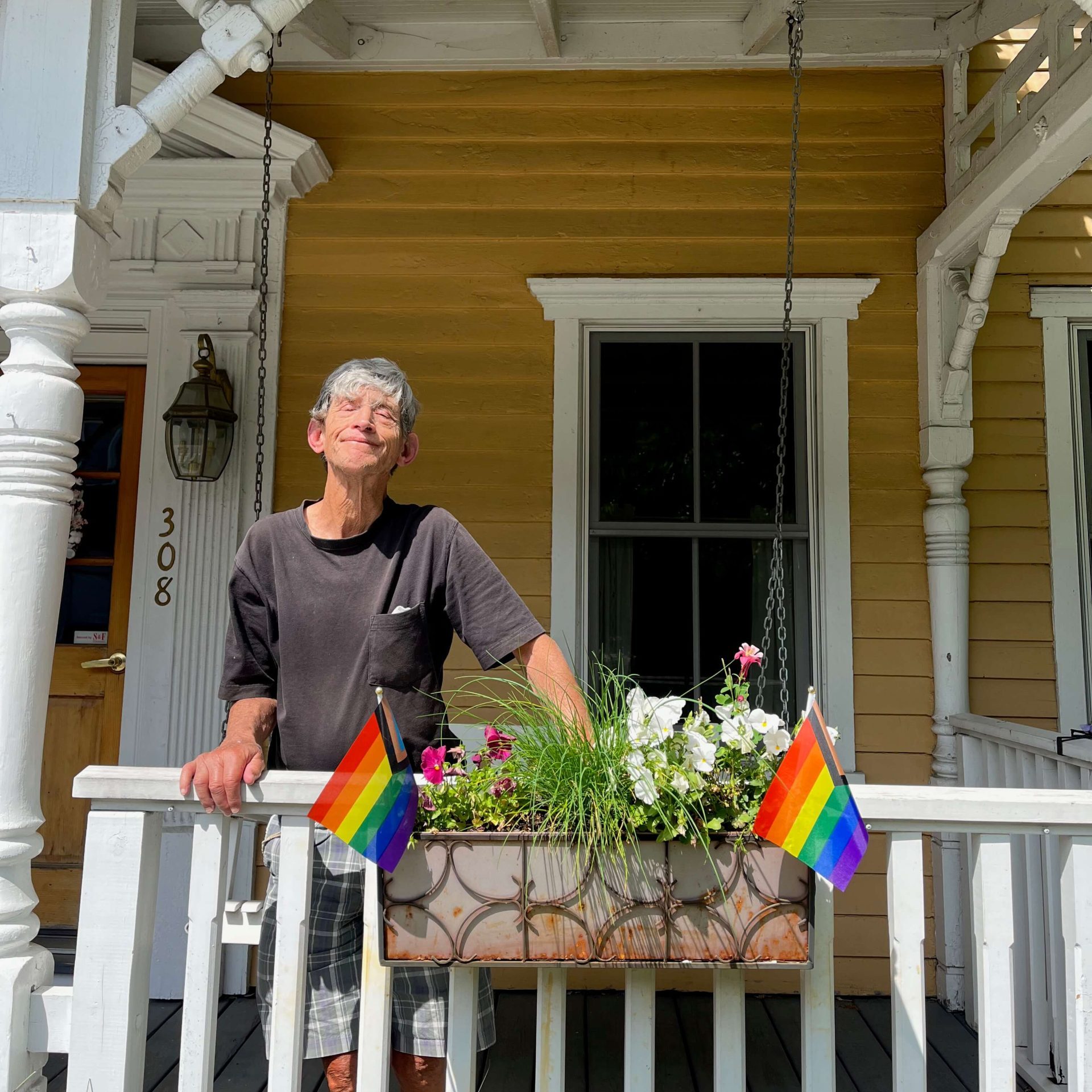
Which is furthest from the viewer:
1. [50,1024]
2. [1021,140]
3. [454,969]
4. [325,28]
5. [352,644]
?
[325,28]

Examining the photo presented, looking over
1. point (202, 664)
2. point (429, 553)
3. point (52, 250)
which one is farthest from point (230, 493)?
point (429, 553)

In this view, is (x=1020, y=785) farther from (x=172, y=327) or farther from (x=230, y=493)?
(x=172, y=327)

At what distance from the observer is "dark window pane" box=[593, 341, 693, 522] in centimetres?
351

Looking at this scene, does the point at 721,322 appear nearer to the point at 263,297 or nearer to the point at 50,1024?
the point at 263,297

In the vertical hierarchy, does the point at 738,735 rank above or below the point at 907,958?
above

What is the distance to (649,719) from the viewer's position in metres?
1.39

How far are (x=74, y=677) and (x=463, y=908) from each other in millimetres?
2543

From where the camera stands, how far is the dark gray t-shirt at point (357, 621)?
1.66 meters

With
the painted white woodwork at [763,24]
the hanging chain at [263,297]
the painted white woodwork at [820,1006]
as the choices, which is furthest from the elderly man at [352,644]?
the painted white woodwork at [763,24]

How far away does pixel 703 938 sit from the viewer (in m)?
1.36

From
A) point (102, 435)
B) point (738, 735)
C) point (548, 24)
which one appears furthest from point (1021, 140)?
point (102, 435)

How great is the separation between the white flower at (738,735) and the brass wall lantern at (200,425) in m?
2.41

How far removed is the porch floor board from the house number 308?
4.34 feet

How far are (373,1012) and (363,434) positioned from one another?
95 cm
